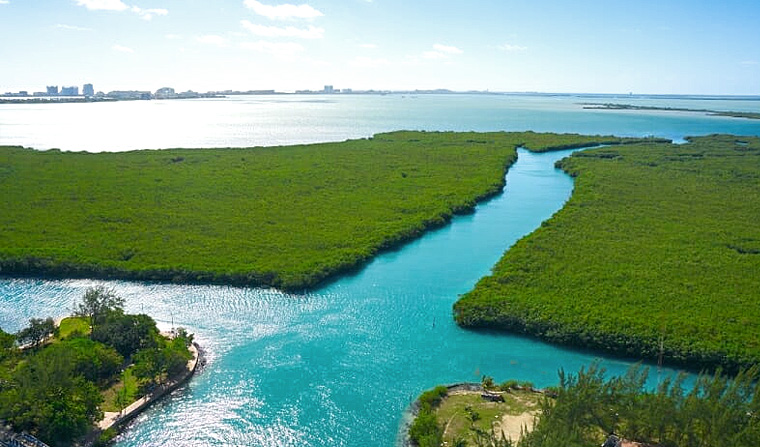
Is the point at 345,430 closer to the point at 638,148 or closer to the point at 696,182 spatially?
the point at 696,182

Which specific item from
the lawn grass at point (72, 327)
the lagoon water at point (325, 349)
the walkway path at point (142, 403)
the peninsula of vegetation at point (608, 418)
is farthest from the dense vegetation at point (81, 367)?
the peninsula of vegetation at point (608, 418)

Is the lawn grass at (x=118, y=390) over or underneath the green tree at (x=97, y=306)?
underneath

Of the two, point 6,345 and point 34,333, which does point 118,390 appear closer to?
point 6,345

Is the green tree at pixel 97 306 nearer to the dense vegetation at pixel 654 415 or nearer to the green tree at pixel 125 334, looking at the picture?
the green tree at pixel 125 334

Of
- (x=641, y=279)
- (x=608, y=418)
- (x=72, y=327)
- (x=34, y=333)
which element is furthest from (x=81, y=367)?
(x=641, y=279)

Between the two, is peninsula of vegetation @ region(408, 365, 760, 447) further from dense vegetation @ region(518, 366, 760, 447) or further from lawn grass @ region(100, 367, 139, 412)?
lawn grass @ region(100, 367, 139, 412)

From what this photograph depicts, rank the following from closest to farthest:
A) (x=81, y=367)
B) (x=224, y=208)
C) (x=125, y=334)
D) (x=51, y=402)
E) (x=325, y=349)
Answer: (x=51, y=402), (x=81, y=367), (x=125, y=334), (x=325, y=349), (x=224, y=208)

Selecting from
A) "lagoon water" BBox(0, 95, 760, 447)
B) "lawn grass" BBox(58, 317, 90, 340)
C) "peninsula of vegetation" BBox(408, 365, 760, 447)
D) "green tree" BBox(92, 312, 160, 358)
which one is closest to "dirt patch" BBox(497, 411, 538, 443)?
"peninsula of vegetation" BBox(408, 365, 760, 447)
